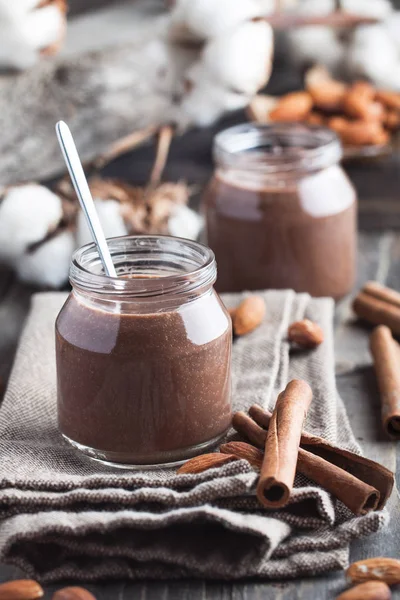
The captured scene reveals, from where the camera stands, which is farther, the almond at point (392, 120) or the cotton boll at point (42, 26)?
the almond at point (392, 120)

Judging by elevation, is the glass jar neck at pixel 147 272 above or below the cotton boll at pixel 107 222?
above

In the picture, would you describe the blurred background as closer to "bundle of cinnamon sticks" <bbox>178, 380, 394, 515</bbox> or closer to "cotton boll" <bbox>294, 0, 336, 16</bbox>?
"cotton boll" <bbox>294, 0, 336, 16</bbox>

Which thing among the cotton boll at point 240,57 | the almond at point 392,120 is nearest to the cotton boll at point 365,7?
the almond at point 392,120

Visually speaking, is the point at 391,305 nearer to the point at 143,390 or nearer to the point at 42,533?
the point at 143,390

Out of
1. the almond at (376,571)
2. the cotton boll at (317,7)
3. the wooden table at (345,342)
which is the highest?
the cotton boll at (317,7)

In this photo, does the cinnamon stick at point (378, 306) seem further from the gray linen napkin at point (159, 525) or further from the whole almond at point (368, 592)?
the whole almond at point (368, 592)

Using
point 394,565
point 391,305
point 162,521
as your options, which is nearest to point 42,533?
point 162,521
